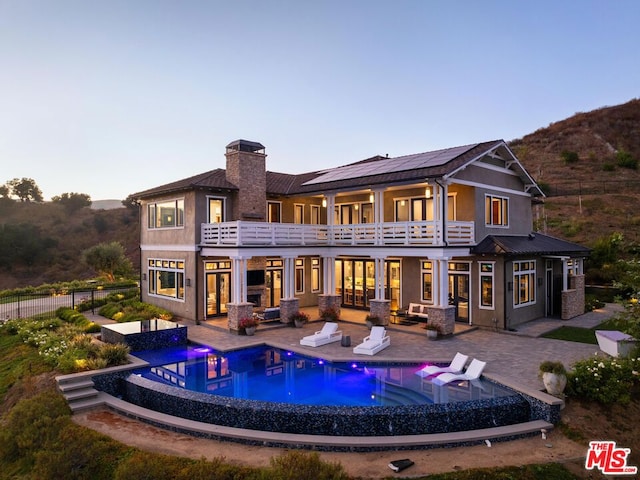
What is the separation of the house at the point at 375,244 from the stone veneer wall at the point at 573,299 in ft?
0.23

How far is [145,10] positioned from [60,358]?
1937cm

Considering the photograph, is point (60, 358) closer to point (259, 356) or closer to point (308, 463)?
point (259, 356)

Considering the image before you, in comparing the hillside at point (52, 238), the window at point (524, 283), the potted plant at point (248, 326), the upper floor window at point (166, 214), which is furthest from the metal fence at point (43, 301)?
the hillside at point (52, 238)

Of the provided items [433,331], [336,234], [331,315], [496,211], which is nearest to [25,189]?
[336,234]

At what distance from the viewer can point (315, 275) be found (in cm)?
2372

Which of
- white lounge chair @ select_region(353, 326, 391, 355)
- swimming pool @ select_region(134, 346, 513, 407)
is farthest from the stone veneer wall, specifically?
swimming pool @ select_region(134, 346, 513, 407)

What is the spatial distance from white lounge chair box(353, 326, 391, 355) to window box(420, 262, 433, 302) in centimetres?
529

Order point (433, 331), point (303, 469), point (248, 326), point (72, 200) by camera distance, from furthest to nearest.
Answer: point (72, 200) → point (248, 326) → point (433, 331) → point (303, 469)

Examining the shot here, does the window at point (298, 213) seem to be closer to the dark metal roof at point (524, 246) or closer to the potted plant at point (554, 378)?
the dark metal roof at point (524, 246)

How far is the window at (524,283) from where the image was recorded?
59.0 ft

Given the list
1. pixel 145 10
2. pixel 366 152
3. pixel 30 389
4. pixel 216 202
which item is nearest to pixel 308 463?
pixel 30 389

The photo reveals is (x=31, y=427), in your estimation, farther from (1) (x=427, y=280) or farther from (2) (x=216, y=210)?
(1) (x=427, y=280)

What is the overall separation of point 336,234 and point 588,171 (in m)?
50.2

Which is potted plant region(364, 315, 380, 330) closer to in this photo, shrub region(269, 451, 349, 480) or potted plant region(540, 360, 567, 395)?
potted plant region(540, 360, 567, 395)
